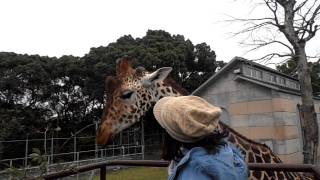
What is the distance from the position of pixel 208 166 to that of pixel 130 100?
8.03 ft

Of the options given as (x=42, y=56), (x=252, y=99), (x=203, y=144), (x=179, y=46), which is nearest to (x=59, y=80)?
(x=42, y=56)

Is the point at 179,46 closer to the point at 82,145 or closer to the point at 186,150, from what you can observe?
the point at 82,145

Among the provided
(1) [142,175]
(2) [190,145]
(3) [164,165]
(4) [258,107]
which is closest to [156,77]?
(3) [164,165]

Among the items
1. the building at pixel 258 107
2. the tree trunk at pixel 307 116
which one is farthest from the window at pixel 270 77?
the tree trunk at pixel 307 116

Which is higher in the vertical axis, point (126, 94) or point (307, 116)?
point (307, 116)

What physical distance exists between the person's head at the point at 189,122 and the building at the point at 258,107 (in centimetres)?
1185

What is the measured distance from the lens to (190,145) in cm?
147

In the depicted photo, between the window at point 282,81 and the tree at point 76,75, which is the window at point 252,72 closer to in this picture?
the window at point 282,81

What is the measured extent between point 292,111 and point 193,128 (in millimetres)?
13332

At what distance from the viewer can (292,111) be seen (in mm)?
13930

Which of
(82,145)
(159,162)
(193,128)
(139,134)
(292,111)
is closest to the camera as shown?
(193,128)

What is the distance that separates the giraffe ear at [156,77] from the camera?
3619mm

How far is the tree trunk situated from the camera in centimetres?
1030

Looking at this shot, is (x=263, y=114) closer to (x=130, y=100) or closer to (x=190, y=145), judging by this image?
(x=130, y=100)
